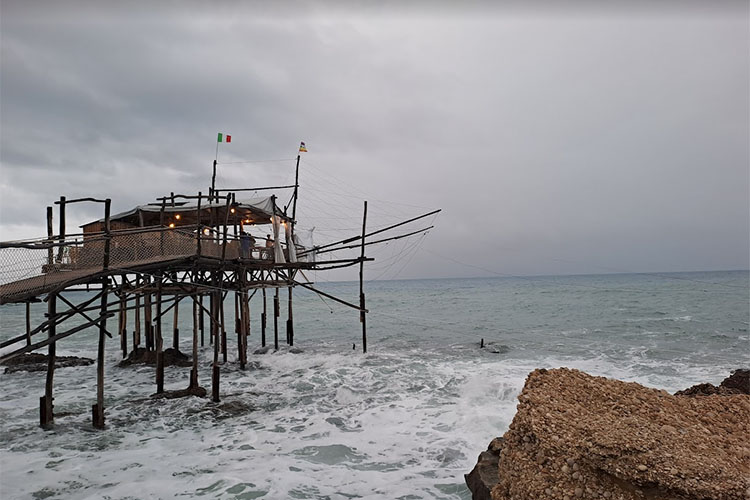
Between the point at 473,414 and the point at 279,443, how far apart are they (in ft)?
19.2

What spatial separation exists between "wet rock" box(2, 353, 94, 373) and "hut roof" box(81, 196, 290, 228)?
8.10 metres

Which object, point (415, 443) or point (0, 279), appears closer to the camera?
point (0, 279)

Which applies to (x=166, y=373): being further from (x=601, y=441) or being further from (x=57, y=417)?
(x=601, y=441)

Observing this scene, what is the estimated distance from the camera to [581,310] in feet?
167

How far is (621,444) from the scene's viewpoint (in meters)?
4.64

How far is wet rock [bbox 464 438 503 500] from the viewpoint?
6133 mm

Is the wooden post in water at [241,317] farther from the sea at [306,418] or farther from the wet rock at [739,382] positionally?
the wet rock at [739,382]

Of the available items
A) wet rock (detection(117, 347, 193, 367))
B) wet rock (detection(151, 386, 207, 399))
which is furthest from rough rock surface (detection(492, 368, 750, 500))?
wet rock (detection(117, 347, 193, 367))

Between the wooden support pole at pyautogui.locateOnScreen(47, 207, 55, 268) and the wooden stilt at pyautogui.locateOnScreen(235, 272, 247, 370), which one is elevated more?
the wooden support pole at pyautogui.locateOnScreen(47, 207, 55, 268)

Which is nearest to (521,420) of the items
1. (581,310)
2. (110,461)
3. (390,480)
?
(390,480)

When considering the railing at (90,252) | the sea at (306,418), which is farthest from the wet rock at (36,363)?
the railing at (90,252)

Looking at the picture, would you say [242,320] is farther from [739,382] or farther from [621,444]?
[739,382]

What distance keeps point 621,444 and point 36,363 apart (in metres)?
25.8

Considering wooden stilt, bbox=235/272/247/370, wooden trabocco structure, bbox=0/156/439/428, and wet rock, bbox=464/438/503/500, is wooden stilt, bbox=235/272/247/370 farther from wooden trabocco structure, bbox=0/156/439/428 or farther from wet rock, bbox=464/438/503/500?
wet rock, bbox=464/438/503/500
